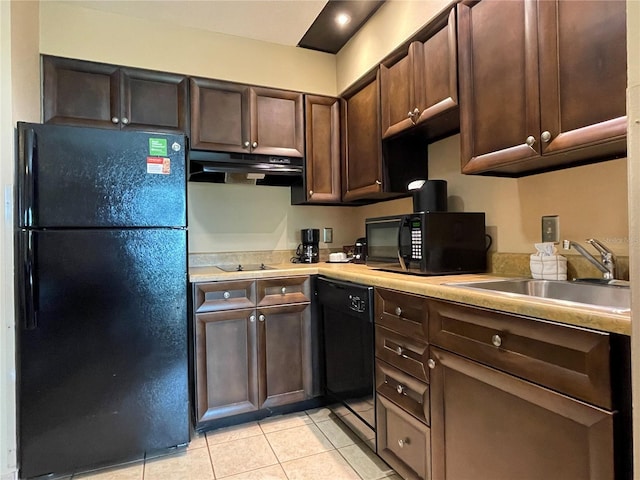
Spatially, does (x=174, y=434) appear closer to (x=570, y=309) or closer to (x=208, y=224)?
(x=208, y=224)

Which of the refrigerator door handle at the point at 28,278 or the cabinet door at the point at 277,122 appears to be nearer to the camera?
the refrigerator door handle at the point at 28,278

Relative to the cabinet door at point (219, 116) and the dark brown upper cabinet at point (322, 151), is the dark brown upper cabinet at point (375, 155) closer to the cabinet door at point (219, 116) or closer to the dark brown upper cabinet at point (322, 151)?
the dark brown upper cabinet at point (322, 151)

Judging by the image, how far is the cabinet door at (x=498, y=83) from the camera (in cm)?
134

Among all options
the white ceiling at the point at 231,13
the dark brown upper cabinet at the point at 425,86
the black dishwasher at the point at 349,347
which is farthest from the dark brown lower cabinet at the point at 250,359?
the white ceiling at the point at 231,13

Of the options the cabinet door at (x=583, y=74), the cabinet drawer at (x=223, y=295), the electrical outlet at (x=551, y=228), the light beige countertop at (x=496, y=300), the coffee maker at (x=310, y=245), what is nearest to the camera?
the light beige countertop at (x=496, y=300)

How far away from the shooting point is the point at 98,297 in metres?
1.75

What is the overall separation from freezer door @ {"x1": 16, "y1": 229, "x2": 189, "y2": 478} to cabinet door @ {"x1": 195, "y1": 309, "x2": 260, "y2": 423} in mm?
127

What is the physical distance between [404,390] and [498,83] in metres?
1.30

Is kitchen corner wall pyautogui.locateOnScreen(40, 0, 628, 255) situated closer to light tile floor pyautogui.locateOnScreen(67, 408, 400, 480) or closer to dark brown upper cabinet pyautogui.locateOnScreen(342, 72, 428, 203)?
dark brown upper cabinet pyautogui.locateOnScreen(342, 72, 428, 203)

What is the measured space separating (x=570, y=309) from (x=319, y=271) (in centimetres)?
148

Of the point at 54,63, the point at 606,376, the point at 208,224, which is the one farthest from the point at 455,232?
the point at 54,63

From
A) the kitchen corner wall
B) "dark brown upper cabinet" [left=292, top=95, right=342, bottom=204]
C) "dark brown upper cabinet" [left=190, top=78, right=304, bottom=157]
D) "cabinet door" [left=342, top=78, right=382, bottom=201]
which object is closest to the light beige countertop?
the kitchen corner wall

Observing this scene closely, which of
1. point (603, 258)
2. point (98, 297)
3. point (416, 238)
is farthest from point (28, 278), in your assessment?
point (603, 258)

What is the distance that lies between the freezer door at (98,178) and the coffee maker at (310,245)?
1043mm
